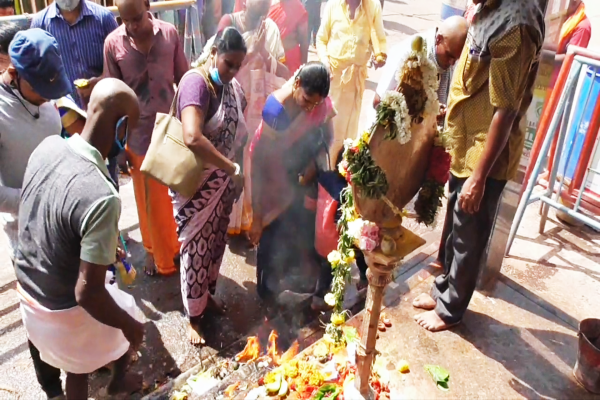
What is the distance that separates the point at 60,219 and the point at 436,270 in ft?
10.4

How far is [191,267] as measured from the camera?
12.5 feet

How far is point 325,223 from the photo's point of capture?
13.0 ft

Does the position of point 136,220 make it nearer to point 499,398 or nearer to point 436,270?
A: point 436,270

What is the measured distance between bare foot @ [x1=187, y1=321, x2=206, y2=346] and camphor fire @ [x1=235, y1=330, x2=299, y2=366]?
1.13ft

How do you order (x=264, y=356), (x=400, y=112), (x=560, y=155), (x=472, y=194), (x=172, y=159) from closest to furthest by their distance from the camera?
(x=400, y=112)
(x=472, y=194)
(x=172, y=159)
(x=264, y=356)
(x=560, y=155)

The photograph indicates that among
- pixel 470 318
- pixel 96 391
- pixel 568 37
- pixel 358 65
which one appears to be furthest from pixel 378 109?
pixel 568 37

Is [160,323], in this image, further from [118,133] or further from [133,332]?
[118,133]

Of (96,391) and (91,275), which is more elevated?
(91,275)

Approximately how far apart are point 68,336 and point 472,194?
2.53 m

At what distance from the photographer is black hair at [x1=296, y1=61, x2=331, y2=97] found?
3426 millimetres

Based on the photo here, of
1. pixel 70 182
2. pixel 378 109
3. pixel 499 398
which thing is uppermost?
pixel 378 109

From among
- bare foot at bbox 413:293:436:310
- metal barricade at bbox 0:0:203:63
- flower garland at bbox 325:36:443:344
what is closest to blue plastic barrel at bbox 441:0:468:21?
metal barricade at bbox 0:0:203:63

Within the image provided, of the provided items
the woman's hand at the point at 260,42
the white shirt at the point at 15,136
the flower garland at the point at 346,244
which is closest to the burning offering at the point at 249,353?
the flower garland at the point at 346,244

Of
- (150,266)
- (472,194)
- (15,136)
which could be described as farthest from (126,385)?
(472,194)
